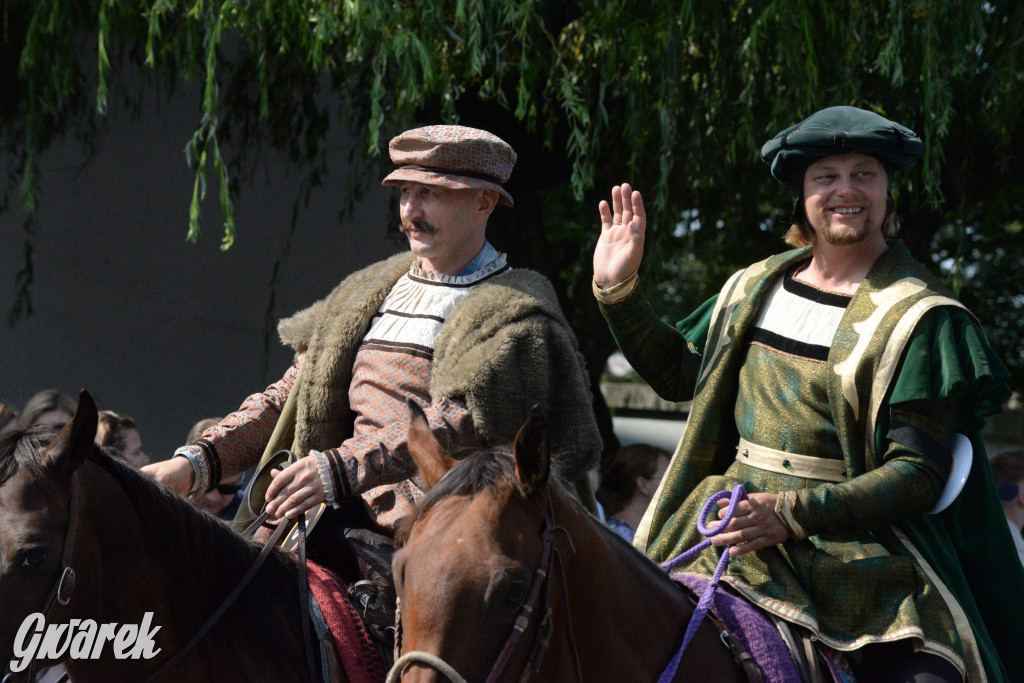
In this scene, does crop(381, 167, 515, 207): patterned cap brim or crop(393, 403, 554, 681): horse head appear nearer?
crop(393, 403, 554, 681): horse head

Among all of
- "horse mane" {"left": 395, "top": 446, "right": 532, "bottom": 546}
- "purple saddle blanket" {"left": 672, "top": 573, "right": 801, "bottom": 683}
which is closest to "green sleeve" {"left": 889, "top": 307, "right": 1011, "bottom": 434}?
"purple saddle blanket" {"left": 672, "top": 573, "right": 801, "bottom": 683}

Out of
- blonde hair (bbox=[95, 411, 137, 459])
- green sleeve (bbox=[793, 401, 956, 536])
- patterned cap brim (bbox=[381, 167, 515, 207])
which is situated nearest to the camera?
green sleeve (bbox=[793, 401, 956, 536])

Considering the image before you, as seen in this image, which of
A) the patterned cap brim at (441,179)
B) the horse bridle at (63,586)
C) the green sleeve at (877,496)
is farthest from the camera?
the patterned cap brim at (441,179)

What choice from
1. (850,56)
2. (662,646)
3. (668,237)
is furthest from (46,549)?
(668,237)

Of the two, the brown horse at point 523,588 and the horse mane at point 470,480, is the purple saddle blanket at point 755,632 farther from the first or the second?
the horse mane at point 470,480

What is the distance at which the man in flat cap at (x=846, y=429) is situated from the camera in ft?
7.62

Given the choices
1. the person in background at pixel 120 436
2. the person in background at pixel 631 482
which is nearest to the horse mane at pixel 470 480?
the person in background at pixel 120 436

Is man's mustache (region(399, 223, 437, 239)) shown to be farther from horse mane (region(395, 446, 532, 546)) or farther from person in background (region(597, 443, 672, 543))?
person in background (region(597, 443, 672, 543))

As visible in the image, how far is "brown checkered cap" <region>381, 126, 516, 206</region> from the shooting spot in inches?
113

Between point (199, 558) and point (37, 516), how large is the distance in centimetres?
41

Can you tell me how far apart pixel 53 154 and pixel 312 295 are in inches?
72.9

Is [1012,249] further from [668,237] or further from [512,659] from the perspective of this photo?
[512,659]

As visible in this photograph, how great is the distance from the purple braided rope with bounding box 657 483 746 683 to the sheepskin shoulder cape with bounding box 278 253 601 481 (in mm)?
461

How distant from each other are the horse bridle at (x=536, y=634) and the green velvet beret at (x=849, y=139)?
111cm
